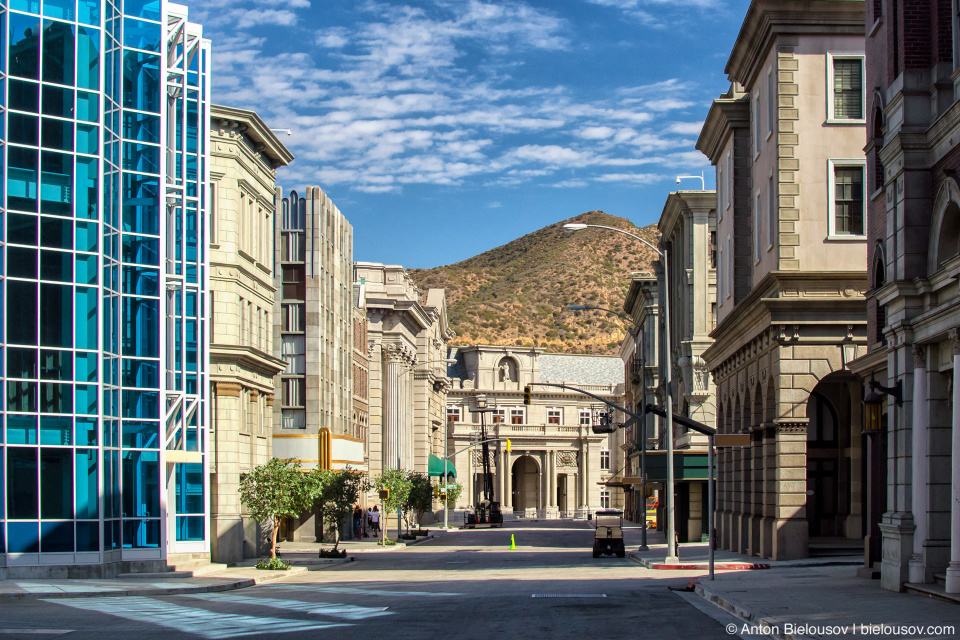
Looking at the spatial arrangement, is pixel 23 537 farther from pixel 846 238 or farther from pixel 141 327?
pixel 846 238

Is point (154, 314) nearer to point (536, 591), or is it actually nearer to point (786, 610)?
point (536, 591)

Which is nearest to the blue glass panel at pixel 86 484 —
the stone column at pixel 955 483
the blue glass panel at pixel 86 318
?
the blue glass panel at pixel 86 318

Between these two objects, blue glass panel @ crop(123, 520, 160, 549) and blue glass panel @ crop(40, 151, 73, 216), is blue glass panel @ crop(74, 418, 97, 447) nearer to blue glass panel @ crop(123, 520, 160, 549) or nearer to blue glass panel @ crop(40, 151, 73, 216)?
blue glass panel @ crop(123, 520, 160, 549)

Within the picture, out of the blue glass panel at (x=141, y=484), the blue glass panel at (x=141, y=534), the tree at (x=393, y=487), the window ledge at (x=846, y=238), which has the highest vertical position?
the window ledge at (x=846, y=238)

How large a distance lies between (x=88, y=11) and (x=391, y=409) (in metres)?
51.6

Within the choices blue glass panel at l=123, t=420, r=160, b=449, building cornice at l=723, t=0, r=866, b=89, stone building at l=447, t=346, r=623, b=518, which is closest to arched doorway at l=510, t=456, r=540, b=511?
stone building at l=447, t=346, r=623, b=518

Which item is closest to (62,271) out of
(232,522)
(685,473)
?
(232,522)

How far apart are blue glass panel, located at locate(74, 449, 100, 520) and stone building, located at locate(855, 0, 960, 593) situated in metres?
19.7

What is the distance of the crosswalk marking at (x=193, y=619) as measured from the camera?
1891cm

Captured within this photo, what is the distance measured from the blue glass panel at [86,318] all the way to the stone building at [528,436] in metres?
102

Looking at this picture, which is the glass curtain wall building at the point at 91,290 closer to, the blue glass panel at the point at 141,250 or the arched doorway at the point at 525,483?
the blue glass panel at the point at 141,250

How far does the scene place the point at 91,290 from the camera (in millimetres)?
31859

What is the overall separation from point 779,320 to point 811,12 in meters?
9.96

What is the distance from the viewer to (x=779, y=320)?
37656mm
